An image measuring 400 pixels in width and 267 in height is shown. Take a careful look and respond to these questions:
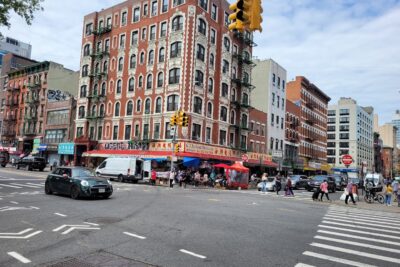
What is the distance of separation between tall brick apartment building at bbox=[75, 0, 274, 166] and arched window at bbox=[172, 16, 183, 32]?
12 cm

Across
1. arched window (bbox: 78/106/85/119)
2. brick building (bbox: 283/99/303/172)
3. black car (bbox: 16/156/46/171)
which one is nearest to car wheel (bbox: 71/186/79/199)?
black car (bbox: 16/156/46/171)

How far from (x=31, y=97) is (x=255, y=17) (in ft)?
209

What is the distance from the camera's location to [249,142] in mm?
52250

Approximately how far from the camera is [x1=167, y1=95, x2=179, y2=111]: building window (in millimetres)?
40594

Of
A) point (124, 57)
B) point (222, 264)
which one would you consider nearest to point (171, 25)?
point (124, 57)

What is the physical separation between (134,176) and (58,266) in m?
27.8

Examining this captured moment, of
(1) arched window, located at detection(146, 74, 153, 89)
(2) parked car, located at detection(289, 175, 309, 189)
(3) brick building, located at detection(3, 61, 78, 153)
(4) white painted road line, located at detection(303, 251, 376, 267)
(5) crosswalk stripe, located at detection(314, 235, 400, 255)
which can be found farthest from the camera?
(3) brick building, located at detection(3, 61, 78, 153)

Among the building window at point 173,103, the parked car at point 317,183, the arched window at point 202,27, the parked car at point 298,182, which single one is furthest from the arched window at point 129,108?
the parked car at point 317,183

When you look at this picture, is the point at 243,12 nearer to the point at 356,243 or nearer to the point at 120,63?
the point at 356,243

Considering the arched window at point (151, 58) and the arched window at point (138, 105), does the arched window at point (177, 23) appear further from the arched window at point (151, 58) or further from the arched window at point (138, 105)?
the arched window at point (138, 105)

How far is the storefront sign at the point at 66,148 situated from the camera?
5156 cm

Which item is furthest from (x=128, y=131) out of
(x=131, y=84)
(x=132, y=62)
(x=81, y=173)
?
(x=81, y=173)

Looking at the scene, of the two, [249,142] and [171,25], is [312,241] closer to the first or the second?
[171,25]

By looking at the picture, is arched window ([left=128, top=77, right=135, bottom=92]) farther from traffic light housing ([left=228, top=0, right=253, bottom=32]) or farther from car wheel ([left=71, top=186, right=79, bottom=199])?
traffic light housing ([left=228, top=0, right=253, bottom=32])
